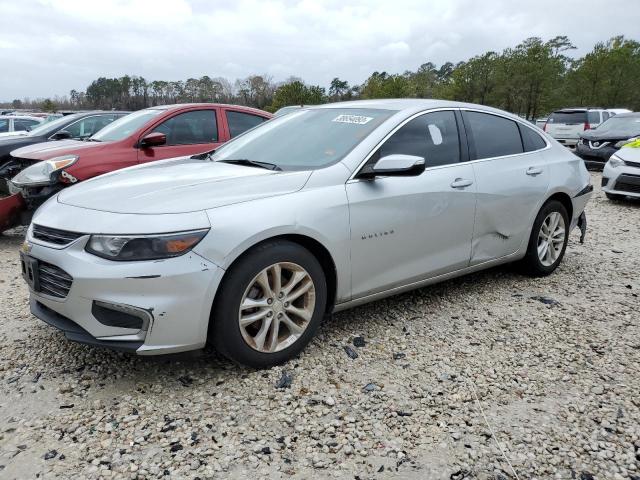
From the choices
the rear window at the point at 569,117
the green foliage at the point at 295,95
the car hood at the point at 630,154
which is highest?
the green foliage at the point at 295,95

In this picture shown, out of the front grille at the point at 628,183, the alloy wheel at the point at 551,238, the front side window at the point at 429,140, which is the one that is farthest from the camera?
the front grille at the point at 628,183

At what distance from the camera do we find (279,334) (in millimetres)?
2992

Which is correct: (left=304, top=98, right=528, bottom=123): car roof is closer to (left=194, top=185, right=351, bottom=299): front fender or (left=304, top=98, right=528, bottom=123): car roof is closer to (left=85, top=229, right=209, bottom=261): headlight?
(left=194, top=185, right=351, bottom=299): front fender

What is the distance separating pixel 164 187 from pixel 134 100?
72.7m

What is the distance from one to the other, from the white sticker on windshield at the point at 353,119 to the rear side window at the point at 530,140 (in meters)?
1.64

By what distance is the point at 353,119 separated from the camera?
3584 mm

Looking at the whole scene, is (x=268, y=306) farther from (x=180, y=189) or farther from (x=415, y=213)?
(x=415, y=213)

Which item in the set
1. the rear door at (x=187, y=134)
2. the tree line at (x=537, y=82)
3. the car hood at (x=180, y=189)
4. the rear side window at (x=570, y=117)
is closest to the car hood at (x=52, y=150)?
the rear door at (x=187, y=134)

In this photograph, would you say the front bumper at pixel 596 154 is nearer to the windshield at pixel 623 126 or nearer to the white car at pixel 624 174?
the windshield at pixel 623 126

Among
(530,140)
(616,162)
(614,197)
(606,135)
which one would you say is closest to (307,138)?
(530,140)

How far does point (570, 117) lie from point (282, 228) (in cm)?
1749

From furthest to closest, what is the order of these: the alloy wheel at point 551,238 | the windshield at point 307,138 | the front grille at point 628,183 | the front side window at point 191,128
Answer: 1. the front grille at point 628,183
2. the front side window at point 191,128
3. the alloy wheel at point 551,238
4. the windshield at point 307,138

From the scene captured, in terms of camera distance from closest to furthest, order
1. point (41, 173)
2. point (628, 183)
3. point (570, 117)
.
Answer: point (41, 173) < point (628, 183) < point (570, 117)

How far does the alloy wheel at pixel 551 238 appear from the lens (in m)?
4.53
